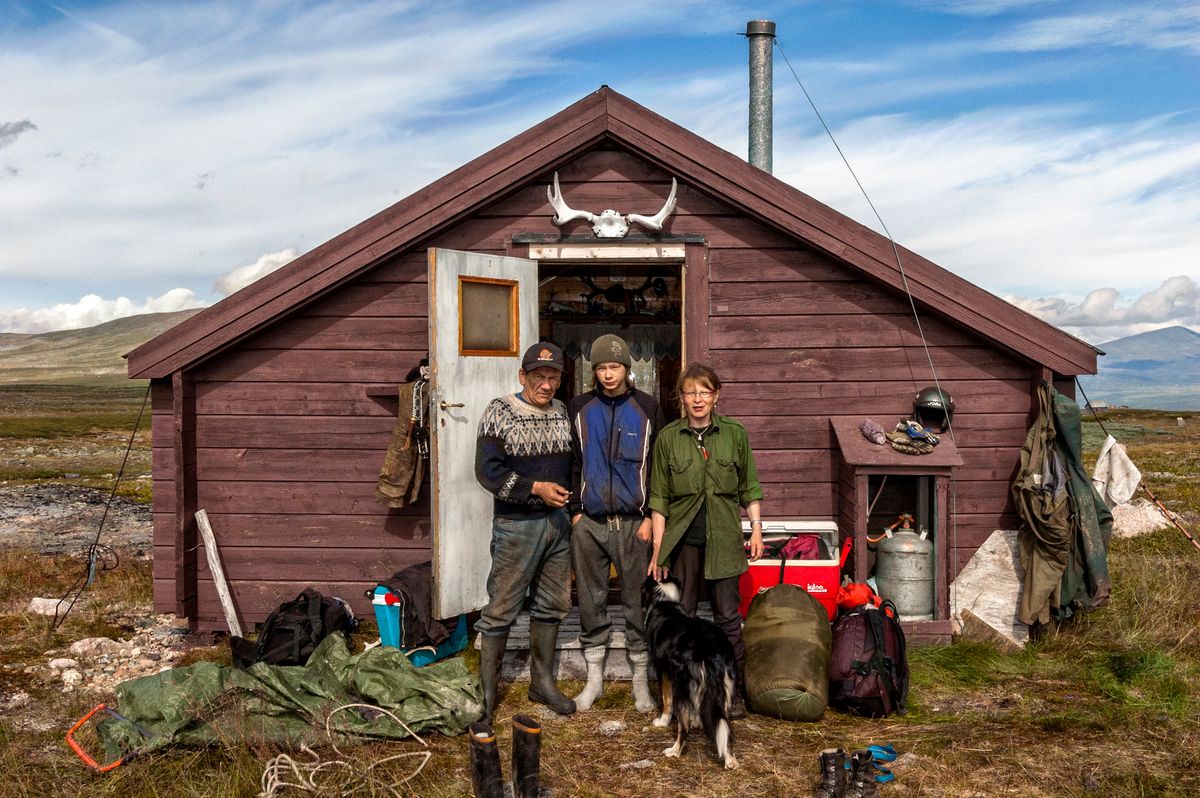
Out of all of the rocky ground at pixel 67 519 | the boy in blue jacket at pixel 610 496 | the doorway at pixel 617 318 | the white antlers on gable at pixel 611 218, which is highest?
the white antlers on gable at pixel 611 218

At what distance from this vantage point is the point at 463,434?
20.0ft

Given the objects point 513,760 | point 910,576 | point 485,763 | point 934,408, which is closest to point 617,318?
point 934,408

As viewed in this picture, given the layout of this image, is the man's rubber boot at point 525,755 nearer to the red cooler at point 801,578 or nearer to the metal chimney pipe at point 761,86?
the red cooler at point 801,578

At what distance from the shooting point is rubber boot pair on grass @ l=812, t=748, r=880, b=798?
413 cm

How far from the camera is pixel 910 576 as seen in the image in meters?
6.41

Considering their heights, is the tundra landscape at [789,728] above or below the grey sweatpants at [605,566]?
below

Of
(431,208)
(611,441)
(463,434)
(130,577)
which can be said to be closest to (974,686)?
(611,441)

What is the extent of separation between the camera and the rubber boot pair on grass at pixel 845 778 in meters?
4.13

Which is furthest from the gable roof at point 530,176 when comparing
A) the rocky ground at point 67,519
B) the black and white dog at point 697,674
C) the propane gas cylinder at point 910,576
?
the rocky ground at point 67,519

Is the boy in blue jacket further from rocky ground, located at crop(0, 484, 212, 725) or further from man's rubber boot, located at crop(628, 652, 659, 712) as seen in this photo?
rocky ground, located at crop(0, 484, 212, 725)

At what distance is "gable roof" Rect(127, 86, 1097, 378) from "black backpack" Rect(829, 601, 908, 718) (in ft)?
8.14

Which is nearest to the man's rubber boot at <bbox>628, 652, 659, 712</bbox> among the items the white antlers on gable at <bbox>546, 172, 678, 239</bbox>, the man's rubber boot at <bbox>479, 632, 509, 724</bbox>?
the man's rubber boot at <bbox>479, 632, 509, 724</bbox>

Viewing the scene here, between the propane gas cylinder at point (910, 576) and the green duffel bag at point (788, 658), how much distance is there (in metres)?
1.05

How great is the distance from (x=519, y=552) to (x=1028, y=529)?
152 inches
